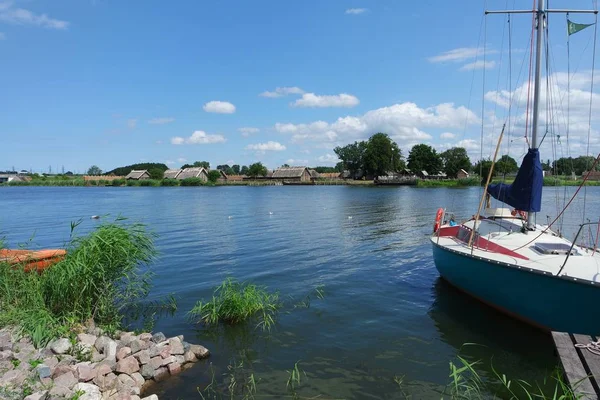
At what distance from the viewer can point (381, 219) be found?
31.1 metres

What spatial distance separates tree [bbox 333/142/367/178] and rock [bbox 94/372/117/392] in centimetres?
12268

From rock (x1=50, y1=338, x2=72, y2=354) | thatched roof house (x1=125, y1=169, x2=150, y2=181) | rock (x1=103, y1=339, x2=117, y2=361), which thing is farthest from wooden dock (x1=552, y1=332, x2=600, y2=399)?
thatched roof house (x1=125, y1=169, x2=150, y2=181)

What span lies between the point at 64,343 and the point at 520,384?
815cm

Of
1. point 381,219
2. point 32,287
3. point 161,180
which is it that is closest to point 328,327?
point 32,287

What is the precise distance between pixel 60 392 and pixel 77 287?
2875 millimetres

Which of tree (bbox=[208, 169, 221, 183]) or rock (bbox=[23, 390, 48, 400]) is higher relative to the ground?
tree (bbox=[208, 169, 221, 183])

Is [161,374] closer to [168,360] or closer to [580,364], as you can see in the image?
[168,360]

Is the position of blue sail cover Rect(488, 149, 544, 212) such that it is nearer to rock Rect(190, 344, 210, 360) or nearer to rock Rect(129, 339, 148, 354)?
rock Rect(190, 344, 210, 360)

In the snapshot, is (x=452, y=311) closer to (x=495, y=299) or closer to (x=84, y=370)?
(x=495, y=299)

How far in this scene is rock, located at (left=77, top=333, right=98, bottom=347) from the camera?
23.4 feet

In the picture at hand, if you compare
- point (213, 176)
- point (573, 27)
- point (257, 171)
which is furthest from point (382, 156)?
point (573, 27)

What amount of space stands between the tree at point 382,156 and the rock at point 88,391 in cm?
11086

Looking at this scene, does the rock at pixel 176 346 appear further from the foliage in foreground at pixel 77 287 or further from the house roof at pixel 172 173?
the house roof at pixel 172 173

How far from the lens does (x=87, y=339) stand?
7.18 metres
